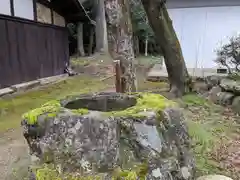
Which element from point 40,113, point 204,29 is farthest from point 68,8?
point 40,113

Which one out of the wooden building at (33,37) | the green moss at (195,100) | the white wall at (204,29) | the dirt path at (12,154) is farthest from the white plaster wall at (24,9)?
the green moss at (195,100)

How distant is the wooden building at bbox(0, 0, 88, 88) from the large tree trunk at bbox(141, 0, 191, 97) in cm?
422

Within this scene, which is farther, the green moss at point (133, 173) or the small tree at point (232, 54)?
the small tree at point (232, 54)

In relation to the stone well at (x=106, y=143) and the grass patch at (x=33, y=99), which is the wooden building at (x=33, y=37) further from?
the stone well at (x=106, y=143)

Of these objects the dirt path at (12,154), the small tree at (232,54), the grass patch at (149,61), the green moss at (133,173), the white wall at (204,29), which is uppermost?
the white wall at (204,29)

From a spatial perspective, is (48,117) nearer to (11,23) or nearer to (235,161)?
(235,161)

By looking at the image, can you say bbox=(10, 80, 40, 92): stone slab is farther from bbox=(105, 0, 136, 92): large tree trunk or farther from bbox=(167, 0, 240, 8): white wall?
bbox=(167, 0, 240, 8): white wall

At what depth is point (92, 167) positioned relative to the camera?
2168mm

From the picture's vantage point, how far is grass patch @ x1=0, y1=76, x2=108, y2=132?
5.61 m

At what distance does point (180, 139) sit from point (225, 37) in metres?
8.49

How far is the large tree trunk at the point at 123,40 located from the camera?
4.27m

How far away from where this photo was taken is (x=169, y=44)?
6.50 metres

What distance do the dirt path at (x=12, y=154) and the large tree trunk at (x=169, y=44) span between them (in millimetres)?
3858

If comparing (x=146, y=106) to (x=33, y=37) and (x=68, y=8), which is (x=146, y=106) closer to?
(x=33, y=37)
